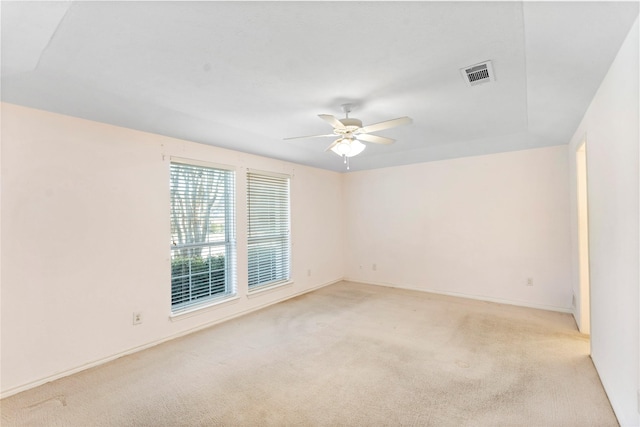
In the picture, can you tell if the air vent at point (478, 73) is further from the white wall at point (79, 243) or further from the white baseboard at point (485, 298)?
the white baseboard at point (485, 298)

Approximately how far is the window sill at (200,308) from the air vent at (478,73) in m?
3.59

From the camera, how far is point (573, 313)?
12.5 feet

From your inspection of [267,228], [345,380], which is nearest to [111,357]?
[345,380]

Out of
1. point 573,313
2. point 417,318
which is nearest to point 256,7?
point 417,318

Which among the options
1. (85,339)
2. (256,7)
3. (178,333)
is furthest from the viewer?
(178,333)

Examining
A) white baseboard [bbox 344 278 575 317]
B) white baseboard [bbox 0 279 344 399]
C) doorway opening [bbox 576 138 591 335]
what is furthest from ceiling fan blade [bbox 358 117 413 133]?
white baseboard [bbox 344 278 575 317]

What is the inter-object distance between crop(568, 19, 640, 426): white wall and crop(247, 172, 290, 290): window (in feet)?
12.3

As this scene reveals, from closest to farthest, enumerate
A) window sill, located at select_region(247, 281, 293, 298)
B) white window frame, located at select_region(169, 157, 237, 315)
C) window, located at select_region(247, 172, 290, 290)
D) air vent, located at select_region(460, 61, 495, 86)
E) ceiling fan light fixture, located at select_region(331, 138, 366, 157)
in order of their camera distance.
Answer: air vent, located at select_region(460, 61, 495, 86), ceiling fan light fixture, located at select_region(331, 138, 366, 157), white window frame, located at select_region(169, 157, 237, 315), window sill, located at select_region(247, 281, 293, 298), window, located at select_region(247, 172, 290, 290)

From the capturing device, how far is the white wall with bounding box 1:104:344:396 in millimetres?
2338

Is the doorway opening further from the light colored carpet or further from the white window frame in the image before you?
the white window frame

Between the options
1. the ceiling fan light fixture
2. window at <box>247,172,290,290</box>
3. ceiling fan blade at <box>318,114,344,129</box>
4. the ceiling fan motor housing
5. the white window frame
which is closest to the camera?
ceiling fan blade at <box>318,114,344,129</box>

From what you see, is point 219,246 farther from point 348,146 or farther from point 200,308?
point 348,146

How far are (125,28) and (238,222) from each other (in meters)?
2.81

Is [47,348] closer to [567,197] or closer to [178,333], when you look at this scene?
[178,333]
